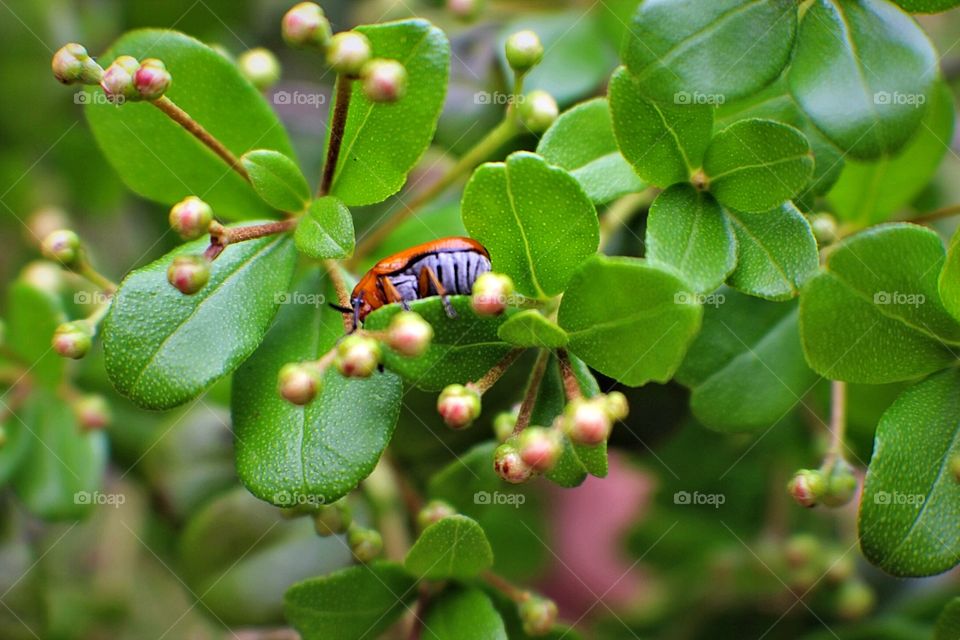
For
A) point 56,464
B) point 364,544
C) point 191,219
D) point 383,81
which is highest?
point 383,81

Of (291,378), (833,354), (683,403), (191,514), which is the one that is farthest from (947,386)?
(191,514)

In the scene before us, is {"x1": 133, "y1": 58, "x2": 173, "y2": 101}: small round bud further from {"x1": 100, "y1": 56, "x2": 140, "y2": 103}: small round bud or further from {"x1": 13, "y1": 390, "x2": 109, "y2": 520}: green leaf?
{"x1": 13, "y1": 390, "x2": 109, "y2": 520}: green leaf

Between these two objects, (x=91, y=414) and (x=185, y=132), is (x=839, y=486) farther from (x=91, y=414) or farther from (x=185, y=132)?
(x=91, y=414)

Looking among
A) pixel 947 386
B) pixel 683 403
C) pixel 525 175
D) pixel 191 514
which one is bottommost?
pixel 191 514

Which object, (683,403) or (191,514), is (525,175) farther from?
(191,514)

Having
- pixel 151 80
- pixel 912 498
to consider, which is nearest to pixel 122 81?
pixel 151 80

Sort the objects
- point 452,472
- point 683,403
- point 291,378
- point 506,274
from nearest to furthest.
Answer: point 291,378, point 506,274, point 452,472, point 683,403
